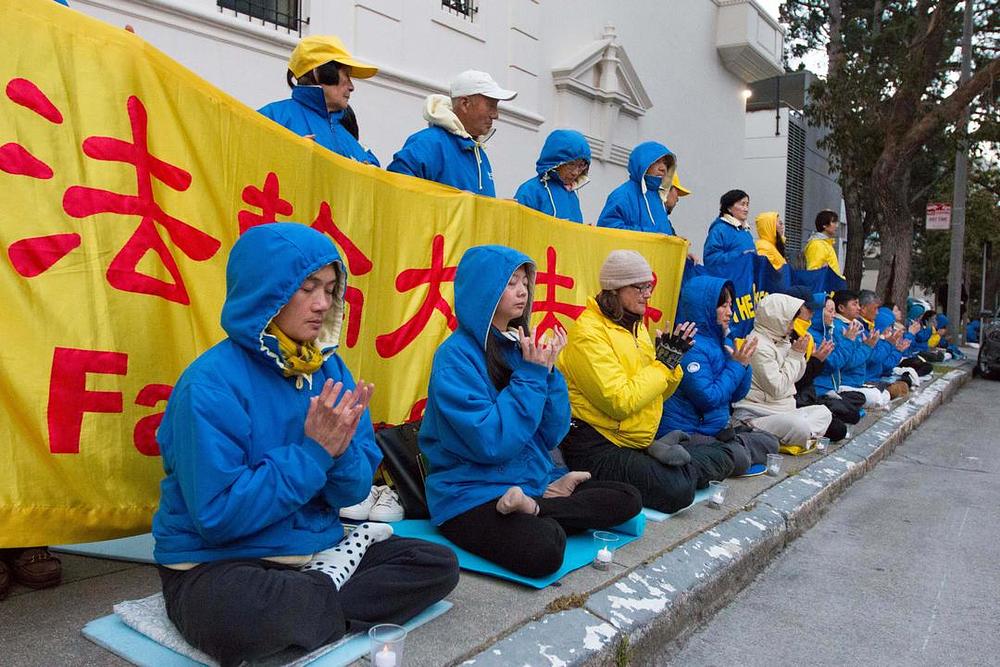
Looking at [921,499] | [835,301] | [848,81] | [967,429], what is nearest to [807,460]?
[921,499]

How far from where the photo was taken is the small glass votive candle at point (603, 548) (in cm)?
327

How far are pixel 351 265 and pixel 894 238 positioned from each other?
1487 centimetres

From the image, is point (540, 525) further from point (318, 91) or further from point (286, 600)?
point (318, 91)

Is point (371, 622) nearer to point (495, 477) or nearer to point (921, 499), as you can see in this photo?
point (495, 477)

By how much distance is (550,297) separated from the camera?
5.33 meters

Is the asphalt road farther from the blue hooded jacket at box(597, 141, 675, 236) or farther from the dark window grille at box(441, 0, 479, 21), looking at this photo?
the dark window grille at box(441, 0, 479, 21)

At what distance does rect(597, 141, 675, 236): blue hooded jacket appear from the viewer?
6.35 metres

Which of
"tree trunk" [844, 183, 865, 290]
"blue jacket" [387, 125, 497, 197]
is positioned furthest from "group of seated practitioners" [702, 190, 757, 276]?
"tree trunk" [844, 183, 865, 290]

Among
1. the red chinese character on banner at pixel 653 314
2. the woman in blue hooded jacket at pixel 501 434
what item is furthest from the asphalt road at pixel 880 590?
the red chinese character on banner at pixel 653 314

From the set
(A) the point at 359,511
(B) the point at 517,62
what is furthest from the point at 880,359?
(A) the point at 359,511

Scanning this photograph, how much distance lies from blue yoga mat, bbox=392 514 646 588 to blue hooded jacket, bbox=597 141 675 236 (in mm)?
3140

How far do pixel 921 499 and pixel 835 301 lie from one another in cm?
322

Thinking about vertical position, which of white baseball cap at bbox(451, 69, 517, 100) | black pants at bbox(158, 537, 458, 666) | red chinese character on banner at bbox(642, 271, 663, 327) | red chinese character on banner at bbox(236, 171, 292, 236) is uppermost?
white baseball cap at bbox(451, 69, 517, 100)

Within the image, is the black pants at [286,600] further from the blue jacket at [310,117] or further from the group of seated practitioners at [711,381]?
the group of seated practitioners at [711,381]
